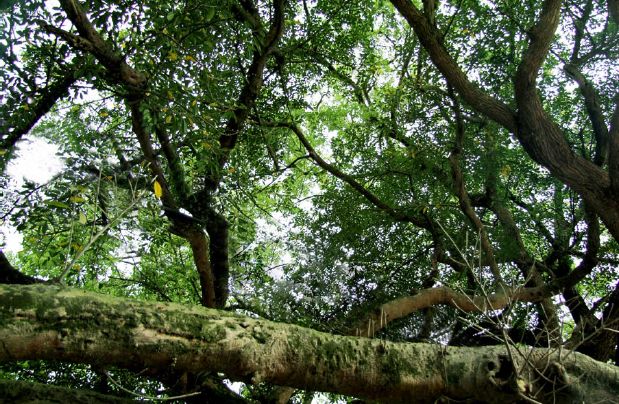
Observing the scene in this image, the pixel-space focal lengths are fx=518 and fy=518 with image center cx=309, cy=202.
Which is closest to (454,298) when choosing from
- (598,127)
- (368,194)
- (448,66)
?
(368,194)

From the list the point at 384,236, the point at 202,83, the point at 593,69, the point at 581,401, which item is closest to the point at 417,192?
the point at 384,236

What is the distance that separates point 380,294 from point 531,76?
346cm

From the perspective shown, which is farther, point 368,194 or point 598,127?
point 368,194

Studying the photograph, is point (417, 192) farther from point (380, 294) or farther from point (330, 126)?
point (330, 126)

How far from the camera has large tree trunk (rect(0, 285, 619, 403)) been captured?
2.41 metres

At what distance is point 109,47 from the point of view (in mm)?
4359

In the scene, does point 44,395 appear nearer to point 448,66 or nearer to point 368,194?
point 448,66

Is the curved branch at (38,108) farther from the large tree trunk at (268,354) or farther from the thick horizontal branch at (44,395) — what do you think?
the large tree trunk at (268,354)

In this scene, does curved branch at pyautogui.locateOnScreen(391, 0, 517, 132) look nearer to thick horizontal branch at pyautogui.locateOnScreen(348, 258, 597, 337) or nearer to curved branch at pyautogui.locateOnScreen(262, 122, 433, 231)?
thick horizontal branch at pyautogui.locateOnScreen(348, 258, 597, 337)

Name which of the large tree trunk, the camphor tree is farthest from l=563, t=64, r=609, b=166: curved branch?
the large tree trunk

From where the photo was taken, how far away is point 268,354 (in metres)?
2.95

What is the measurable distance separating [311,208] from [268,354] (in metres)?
5.82

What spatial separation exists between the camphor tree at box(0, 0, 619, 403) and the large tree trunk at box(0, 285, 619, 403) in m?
0.01

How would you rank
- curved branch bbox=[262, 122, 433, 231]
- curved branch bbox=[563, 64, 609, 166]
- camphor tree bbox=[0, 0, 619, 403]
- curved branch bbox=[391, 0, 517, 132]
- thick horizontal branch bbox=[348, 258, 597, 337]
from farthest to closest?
curved branch bbox=[262, 122, 433, 231] → thick horizontal branch bbox=[348, 258, 597, 337] → curved branch bbox=[563, 64, 609, 166] → curved branch bbox=[391, 0, 517, 132] → camphor tree bbox=[0, 0, 619, 403]
